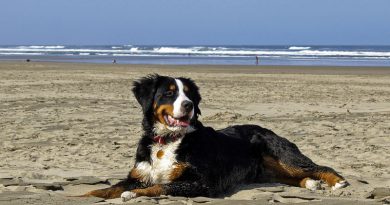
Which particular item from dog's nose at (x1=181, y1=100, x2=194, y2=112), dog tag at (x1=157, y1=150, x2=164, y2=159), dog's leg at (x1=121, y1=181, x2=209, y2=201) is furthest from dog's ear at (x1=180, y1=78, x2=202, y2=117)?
dog's leg at (x1=121, y1=181, x2=209, y2=201)

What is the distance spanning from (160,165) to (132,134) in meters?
4.97

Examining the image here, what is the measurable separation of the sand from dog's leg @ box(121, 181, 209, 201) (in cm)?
12

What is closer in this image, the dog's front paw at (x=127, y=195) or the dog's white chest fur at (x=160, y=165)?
the dog's front paw at (x=127, y=195)

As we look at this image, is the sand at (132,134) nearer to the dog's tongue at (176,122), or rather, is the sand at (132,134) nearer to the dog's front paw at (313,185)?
the dog's front paw at (313,185)

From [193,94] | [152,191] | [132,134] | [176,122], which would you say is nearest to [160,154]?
[176,122]

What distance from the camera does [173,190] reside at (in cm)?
607

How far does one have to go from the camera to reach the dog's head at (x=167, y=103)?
621 centimetres

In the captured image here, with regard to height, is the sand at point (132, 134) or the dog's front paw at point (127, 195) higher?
the dog's front paw at point (127, 195)

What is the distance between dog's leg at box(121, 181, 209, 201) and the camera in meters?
6.00

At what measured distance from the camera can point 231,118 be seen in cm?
1336

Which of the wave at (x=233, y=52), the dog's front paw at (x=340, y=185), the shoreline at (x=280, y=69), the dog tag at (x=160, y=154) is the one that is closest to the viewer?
the dog tag at (x=160, y=154)

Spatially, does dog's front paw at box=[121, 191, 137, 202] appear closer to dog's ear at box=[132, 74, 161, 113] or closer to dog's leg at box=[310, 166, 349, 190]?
dog's ear at box=[132, 74, 161, 113]

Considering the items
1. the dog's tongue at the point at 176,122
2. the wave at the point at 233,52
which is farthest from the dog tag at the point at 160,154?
the wave at the point at 233,52

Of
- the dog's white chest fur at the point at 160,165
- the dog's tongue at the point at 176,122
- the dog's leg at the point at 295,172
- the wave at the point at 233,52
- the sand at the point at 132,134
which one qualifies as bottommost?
the wave at the point at 233,52
